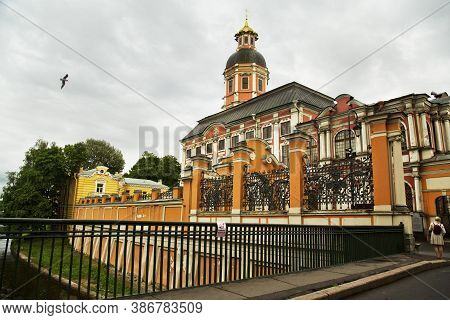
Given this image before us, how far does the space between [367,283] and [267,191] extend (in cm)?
703

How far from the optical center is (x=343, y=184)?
10516 millimetres

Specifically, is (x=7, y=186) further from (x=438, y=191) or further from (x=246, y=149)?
(x=438, y=191)

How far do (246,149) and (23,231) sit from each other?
10793 millimetres

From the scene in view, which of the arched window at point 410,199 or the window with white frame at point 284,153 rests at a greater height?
the window with white frame at point 284,153

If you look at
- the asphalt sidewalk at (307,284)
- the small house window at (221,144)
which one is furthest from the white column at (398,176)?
the small house window at (221,144)

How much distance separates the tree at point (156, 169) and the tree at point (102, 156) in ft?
11.5

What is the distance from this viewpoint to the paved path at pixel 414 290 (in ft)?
16.9

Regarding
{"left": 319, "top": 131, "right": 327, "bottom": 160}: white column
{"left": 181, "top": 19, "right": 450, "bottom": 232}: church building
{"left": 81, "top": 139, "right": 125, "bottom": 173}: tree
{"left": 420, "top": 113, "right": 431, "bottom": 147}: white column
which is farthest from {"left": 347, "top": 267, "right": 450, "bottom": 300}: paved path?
{"left": 81, "top": 139, "right": 125, "bottom": 173}: tree

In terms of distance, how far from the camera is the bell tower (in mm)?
48906

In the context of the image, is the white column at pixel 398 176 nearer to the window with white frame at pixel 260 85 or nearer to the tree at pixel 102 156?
the window with white frame at pixel 260 85

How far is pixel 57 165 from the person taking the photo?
1452 inches

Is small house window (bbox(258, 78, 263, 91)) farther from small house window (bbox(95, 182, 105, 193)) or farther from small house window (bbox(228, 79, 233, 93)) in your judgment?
small house window (bbox(95, 182, 105, 193))

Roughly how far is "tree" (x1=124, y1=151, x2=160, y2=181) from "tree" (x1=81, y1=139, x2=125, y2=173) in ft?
9.47
